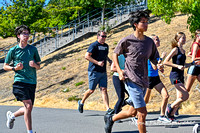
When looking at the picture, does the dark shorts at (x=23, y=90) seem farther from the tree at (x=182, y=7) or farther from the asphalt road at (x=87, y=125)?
the tree at (x=182, y=7)

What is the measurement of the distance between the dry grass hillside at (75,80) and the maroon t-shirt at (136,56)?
15.2 ft

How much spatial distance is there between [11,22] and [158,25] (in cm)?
1006

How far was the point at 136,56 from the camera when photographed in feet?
17.1

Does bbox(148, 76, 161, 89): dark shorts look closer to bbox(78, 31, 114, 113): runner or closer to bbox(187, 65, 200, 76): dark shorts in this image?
bbox(187, 65, 200, 76): dark shorts

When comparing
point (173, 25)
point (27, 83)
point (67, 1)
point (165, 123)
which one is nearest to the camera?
point (27, 83)

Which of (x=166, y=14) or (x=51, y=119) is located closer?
(x=51, y=119)

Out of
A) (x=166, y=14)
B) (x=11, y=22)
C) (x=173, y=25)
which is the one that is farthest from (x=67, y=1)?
(x=166, y=14)

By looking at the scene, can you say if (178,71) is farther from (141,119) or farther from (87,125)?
(141,119)

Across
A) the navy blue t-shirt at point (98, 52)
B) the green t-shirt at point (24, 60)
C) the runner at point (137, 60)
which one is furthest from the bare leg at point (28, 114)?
the navy blue t-shirt at point (98, 52)

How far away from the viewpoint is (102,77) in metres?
8.71

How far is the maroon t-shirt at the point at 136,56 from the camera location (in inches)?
206

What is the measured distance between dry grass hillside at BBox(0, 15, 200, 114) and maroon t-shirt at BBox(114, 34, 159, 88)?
4.62 metres

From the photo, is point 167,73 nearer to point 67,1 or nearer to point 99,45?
→ point 99,45

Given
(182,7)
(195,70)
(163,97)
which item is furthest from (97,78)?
(182,7)
